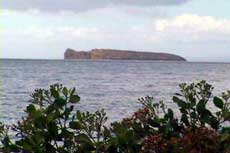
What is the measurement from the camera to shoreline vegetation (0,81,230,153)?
2881mm

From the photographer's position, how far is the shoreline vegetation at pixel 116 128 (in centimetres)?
288

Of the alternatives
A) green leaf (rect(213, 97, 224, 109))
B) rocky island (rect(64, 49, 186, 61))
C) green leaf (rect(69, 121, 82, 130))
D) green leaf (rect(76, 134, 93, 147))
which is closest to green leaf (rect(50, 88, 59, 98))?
green leaf (rect(69, 121, 82, 130))

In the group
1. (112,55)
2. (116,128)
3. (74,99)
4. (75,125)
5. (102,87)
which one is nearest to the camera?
(116,128)

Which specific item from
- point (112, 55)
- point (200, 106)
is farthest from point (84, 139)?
point (112, 55)

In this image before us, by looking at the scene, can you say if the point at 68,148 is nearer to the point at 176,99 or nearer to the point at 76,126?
the point at 76,126

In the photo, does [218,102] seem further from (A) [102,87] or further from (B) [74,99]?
(A) [102,87]

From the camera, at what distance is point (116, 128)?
9.86 feet

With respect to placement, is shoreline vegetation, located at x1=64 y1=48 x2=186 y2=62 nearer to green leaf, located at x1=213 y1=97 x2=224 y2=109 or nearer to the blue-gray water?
the blue-gray water

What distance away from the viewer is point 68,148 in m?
3.15

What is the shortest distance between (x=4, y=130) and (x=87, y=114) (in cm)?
51

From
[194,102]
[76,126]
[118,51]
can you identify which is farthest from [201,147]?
[118,51]

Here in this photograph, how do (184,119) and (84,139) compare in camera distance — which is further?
(184,119)

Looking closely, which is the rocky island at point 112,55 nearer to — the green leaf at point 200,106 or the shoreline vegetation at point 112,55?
the shoreline vegetation at point 112,55

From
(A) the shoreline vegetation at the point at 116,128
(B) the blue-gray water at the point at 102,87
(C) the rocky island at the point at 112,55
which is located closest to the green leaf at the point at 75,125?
(A) the shoreline vegetation at the point at 116,128
